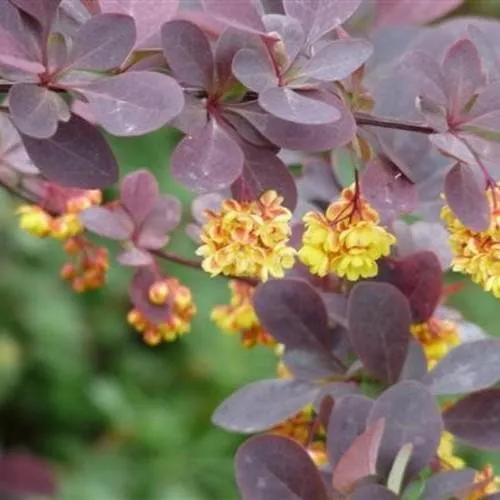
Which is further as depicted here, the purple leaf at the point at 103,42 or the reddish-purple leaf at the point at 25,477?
the reddish-purple leaf at the point at 25,477

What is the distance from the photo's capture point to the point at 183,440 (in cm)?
241

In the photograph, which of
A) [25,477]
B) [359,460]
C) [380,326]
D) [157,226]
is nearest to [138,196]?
[157,226]

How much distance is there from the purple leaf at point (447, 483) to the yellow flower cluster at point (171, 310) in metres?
0.30

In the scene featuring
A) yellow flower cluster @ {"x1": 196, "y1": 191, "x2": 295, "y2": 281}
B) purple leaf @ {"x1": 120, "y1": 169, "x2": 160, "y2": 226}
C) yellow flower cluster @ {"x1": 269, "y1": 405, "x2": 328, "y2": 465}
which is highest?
yellow flower cluster @ {"x1": 196, "y1": 191, "x2": 295, "y2": 281}

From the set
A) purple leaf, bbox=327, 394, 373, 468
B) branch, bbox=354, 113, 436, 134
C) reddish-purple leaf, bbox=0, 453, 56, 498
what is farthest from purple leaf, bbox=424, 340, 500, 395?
reddish-purple leaf, bbox=0, 453, 56, 498

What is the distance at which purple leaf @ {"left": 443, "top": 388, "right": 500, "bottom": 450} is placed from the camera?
2.86ft

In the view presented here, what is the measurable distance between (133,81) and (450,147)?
0.67 feet

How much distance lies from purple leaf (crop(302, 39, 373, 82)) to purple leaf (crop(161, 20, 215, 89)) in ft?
0.21

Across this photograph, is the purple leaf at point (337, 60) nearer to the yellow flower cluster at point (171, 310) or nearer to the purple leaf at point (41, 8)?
the purple leaf at point (41, 8)

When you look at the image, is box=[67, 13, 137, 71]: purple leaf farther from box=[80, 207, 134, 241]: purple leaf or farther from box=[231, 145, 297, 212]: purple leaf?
box=[80, 207, 134, 241]: purple leaf

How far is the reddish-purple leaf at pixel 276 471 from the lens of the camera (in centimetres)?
78

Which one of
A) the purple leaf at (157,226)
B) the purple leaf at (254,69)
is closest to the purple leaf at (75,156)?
the purple leaf at (254,69)

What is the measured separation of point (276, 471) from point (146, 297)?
276mm

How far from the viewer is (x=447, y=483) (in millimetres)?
783
